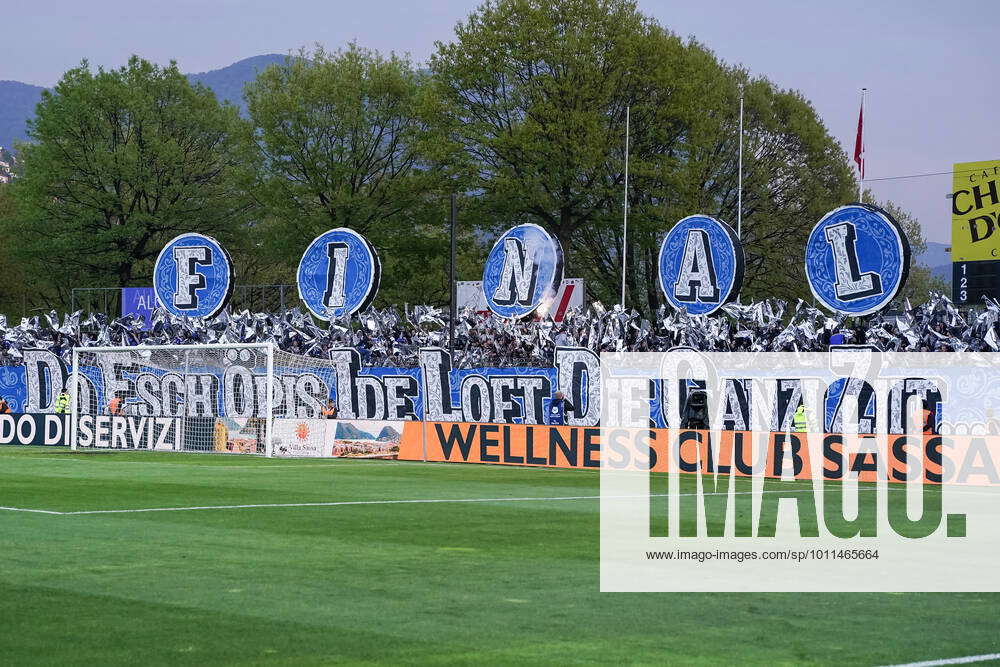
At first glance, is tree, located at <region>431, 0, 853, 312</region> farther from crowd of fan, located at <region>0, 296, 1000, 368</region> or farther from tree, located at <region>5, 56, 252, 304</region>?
tree, located at <region>5, 56, 252, 304</region>

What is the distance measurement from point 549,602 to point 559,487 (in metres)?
13.6

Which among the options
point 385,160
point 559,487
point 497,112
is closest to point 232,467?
point 559,487

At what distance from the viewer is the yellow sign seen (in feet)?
114

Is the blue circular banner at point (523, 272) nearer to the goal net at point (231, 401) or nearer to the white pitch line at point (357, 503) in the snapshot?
the goal net at point (231, 401)

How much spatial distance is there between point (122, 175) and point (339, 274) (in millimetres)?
30029

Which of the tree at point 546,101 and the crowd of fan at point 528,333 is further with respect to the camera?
the tree at point 546,101

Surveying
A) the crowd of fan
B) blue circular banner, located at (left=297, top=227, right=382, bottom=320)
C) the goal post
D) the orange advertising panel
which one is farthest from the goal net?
the orange advertising panel

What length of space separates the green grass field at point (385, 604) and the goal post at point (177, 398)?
1864 cm

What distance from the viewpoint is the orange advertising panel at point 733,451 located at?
25.9 m

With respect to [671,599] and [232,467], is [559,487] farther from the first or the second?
[671,599]

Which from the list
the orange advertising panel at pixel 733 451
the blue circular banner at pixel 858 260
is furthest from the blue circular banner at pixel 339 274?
the blue circular banner at pixel 858 260

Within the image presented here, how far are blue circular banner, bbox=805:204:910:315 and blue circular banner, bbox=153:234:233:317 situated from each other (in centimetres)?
2202

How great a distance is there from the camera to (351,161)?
6650cm

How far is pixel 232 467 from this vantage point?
29.7 m
